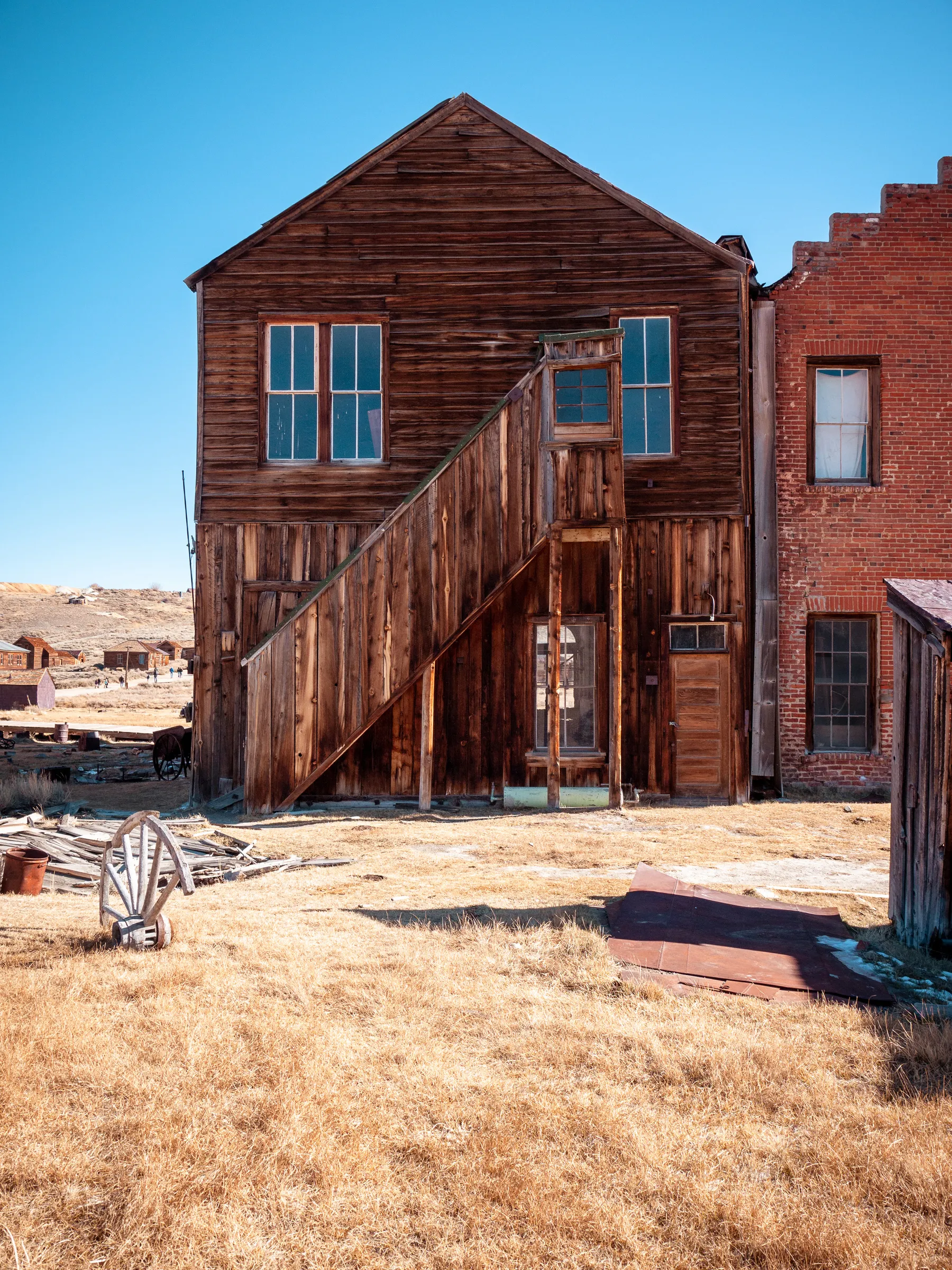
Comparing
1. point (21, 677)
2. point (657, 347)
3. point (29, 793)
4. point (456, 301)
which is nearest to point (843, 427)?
point (657, 347)

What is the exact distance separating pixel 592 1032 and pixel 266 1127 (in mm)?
1752

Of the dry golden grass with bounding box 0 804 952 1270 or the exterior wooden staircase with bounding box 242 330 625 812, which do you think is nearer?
the dry golden grass with bounding box 0 804 952 1270

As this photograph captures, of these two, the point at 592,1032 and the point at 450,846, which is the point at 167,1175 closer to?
the point at 592,1032

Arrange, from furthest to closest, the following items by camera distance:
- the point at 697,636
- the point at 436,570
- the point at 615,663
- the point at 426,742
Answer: the point at 697,636, the point at 426,742, the point at 615,663, the point at 436,570

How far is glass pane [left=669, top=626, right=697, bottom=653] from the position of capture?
13.9 m

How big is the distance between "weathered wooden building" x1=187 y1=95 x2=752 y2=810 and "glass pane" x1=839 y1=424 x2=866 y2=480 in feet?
6.20

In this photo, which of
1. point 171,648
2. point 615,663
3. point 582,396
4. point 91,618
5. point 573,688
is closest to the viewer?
point 615,663

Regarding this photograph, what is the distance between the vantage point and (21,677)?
126ft

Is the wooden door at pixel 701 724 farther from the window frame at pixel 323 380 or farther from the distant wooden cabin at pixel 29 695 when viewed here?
the distant wooden cabin at pixel 29 695

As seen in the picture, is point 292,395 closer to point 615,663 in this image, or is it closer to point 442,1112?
point 615,663

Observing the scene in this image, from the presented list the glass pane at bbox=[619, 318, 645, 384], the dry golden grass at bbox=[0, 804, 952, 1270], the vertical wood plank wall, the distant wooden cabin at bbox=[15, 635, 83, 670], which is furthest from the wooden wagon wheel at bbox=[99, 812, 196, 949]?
the distant wooden cabin at bbox=[15, 635, 83, 670]

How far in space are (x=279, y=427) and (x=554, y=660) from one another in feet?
17.9

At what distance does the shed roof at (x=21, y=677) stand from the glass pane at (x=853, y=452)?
30128mm

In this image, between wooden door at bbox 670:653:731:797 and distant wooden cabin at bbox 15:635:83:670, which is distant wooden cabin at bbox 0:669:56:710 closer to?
distant wooden cabin at bbox 15:635:83:670
